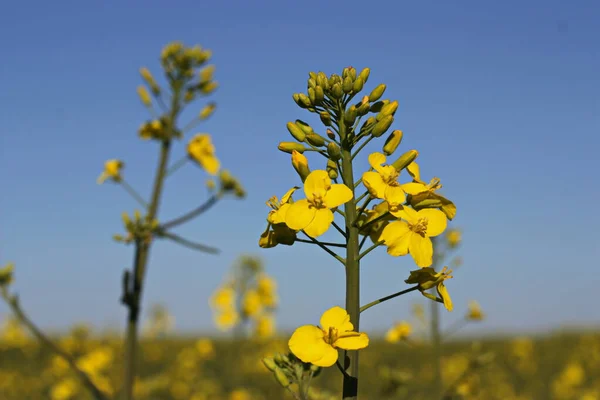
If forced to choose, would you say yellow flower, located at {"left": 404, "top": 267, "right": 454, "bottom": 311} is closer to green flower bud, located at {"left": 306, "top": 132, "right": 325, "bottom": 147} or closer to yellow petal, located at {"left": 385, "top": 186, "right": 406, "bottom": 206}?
yellow petal, located at {"left": 385, "top": 186, "right": 406, "bottom": 206}

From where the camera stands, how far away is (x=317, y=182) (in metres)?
2.19

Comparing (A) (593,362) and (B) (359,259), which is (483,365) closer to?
(B) (359,259)

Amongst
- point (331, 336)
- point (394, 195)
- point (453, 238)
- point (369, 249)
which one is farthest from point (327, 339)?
point (453, 238)

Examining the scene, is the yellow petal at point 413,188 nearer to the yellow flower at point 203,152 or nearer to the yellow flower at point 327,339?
the yellow flower at point 327,339

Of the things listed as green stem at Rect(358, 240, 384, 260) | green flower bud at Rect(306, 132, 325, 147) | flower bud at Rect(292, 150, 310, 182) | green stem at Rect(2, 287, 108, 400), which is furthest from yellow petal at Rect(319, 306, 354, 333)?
green stem at Rect(2, 287, 108, 400)

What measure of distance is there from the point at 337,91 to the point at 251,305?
8.27 meters

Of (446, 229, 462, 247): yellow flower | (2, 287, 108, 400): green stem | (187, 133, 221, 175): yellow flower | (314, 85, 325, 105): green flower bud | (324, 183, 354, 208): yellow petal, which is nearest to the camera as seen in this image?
(324, 183, 354, 208): yellow petal

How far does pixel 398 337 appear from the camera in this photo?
4496mm

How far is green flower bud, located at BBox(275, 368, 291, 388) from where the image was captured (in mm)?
2256

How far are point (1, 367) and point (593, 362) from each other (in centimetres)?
1901

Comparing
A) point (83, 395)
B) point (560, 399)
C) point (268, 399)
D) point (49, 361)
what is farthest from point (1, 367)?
point (560, 399)

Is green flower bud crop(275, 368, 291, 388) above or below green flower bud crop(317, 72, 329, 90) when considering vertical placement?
below

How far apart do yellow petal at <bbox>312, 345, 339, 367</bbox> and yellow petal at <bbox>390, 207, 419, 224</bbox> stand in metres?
0.54

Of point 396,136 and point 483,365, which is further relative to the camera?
point 483,365
